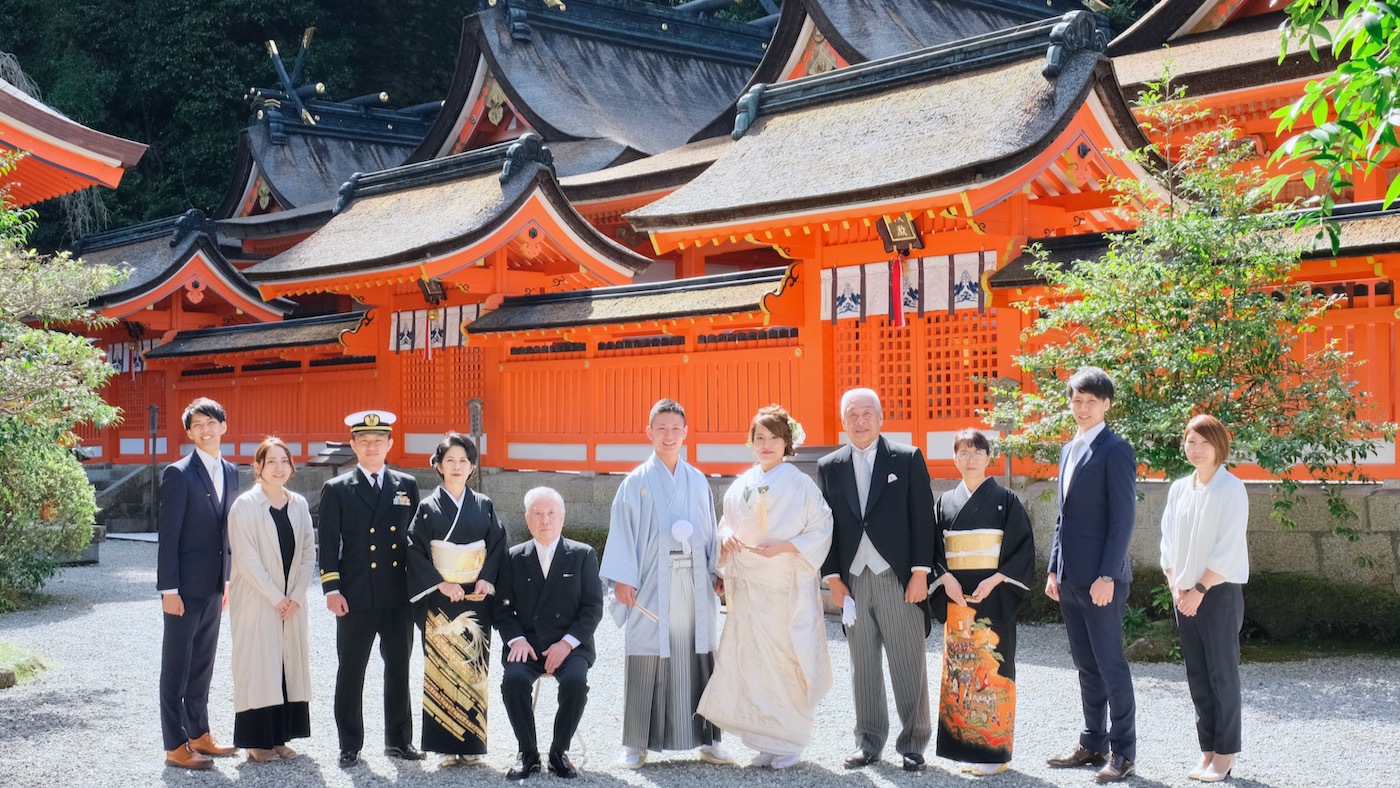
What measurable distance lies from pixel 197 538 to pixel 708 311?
6818 millimetres

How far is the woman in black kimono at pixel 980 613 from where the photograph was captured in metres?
6.02

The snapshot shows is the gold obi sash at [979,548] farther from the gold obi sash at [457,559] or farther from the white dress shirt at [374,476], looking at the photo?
the white dress shirt at [374,476]

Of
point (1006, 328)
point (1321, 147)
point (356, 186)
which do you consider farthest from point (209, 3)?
point (1321, 147)

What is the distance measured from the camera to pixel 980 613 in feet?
20.0

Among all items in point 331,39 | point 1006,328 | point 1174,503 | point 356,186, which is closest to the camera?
point 1174,503

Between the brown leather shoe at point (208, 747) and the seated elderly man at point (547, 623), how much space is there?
1.32m

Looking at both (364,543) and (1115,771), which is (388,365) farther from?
(1115,771)

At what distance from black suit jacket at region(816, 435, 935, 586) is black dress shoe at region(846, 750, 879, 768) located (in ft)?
2.39

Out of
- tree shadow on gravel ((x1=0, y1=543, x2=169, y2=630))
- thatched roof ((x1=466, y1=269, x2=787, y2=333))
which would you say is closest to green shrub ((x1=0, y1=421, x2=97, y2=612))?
tree shadow on gravel ((x1=0, y1=543, x2=169, y2=630))

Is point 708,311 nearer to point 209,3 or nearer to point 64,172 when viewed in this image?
point 64,172

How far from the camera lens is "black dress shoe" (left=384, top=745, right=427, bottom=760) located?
21.2 ft

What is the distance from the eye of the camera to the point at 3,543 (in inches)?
454

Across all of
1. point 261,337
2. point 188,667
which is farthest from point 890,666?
point 261,337

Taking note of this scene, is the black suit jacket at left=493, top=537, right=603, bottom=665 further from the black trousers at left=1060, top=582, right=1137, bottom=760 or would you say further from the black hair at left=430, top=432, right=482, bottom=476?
the black trousers at left=1060, top=582, right=1137, bottom=760
